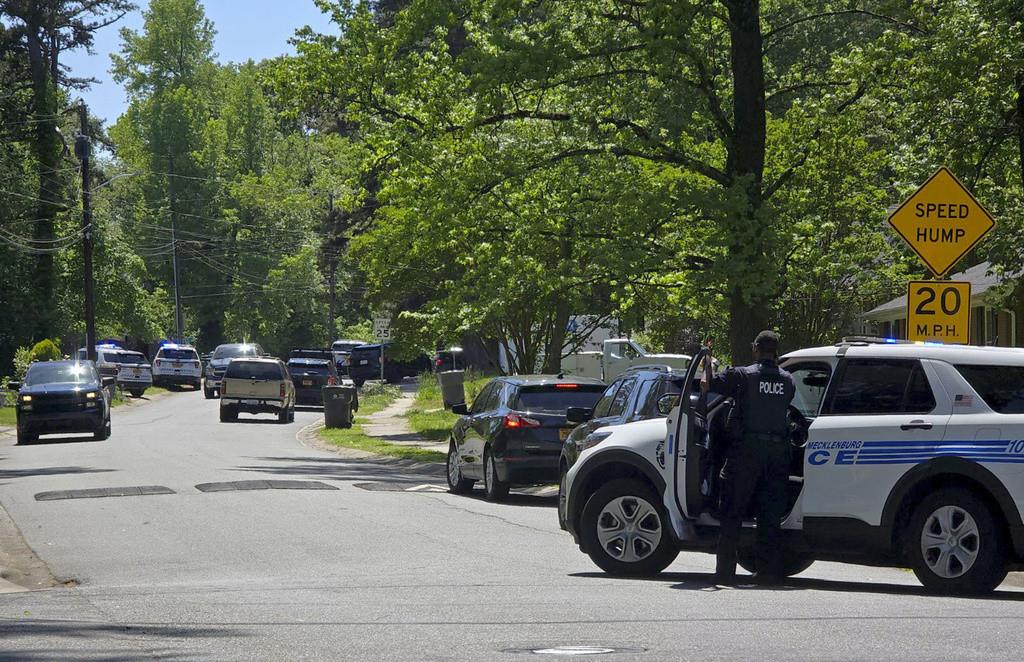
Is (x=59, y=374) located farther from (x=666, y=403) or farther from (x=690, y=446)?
(x=690, y=446)

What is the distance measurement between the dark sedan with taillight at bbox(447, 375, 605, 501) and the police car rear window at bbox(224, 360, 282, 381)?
20.6 m

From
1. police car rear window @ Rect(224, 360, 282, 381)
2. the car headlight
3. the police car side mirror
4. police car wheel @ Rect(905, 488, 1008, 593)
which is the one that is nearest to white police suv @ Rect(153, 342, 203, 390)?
police car rear window @ Rect(224, 360, 282, 381)

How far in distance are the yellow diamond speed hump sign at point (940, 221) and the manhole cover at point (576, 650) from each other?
22.4 feet

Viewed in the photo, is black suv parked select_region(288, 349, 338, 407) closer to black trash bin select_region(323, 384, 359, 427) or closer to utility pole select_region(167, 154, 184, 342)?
black trash bin select_region(323, 384, 359, 427)

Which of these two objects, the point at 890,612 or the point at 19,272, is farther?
the point at 19,272

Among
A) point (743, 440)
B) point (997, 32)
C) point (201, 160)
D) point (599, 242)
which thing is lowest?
point (743, 440)

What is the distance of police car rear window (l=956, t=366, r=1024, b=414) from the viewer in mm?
10188

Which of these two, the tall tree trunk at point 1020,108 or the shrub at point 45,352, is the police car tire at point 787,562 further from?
the shrub at point 45,352

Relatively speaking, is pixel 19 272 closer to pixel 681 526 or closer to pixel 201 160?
pixel 201 160

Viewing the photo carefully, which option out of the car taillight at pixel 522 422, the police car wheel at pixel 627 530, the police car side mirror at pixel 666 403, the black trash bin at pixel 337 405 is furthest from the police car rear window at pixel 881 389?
the black trash bin at pixel 337 405

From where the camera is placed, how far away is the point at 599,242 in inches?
894

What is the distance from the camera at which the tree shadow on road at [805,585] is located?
1041cm

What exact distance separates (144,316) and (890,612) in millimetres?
65001

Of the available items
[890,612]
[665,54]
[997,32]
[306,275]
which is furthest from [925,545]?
[306,275]
